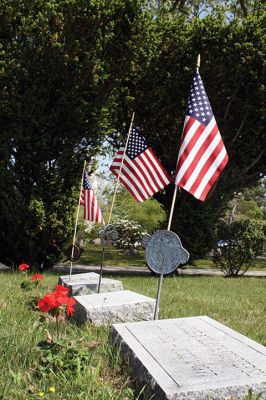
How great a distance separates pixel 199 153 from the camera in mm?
5402

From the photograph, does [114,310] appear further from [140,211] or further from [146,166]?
[140,211]

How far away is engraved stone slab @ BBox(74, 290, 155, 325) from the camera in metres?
5.15

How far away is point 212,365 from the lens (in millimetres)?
3107

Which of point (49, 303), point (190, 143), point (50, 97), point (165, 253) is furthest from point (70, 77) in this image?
point (49, 303)

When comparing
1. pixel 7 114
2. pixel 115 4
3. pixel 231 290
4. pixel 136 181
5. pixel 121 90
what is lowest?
pixel 231 290

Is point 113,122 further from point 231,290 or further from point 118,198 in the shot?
point 118,198

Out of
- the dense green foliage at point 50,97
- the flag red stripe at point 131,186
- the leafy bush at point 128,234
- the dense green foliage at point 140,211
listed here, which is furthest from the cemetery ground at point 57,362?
the leafy bush at point 128,234

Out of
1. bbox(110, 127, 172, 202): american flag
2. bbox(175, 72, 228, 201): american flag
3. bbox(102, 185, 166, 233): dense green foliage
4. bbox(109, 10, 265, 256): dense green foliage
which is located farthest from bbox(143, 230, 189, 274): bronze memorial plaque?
bbox(102, 185, 166, 233): dense green foliage

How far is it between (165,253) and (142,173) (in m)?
2.95

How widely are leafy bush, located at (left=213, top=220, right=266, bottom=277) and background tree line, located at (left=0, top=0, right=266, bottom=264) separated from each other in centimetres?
Answer: 458

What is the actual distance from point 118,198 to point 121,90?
1992 centimetres

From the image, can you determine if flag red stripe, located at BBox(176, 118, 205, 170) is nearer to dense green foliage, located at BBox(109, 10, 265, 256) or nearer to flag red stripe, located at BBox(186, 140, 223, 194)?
flag red stripe, located at BBox(186, 140, 223, 194)

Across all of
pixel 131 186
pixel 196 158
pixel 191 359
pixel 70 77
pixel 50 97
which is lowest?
pixel 191 359

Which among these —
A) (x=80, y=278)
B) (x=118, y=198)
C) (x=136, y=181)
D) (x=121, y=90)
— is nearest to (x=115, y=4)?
(x=121, y=90)
